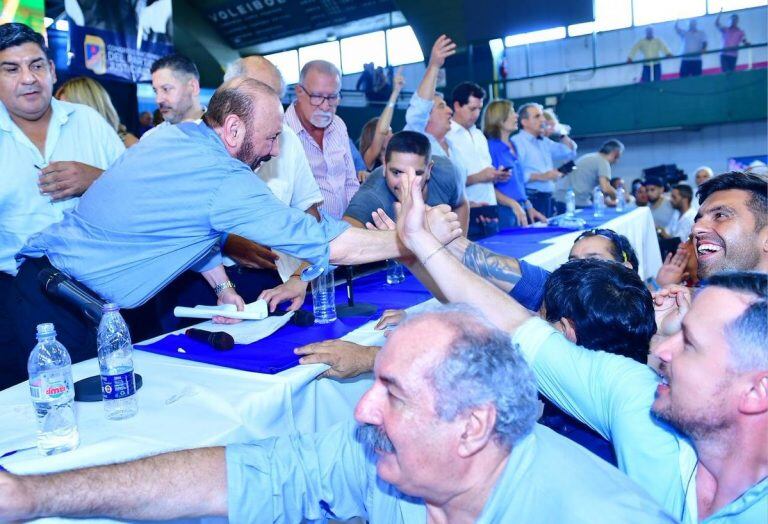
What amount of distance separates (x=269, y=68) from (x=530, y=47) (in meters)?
11.7

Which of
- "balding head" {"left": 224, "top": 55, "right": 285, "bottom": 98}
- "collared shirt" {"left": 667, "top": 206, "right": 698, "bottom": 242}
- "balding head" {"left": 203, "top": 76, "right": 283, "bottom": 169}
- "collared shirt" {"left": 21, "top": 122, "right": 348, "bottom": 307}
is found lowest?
"collared shirt" {"left": 667, "top": 206, "right": 698, "bottom": 242}

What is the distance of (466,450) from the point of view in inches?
36.5

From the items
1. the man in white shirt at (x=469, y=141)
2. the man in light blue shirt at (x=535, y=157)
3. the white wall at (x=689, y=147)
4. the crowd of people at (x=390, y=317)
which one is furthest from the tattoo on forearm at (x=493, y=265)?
the white wall at (x=689, y=147)

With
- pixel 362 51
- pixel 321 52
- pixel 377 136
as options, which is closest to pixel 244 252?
pixel 377 136

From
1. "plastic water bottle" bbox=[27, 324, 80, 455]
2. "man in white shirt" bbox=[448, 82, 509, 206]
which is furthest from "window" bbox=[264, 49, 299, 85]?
"plastic water bottle" bbox=[27, 324, 80, 455]

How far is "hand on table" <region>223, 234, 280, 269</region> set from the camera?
2.42 meters

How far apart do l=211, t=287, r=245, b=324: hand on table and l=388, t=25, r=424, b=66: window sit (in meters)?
11.0

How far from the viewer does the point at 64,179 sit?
80.6 inches

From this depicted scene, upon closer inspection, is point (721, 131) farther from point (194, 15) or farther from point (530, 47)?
point (194, 15)

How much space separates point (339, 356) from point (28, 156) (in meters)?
1.38

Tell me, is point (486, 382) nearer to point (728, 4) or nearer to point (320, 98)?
point (320, 98)

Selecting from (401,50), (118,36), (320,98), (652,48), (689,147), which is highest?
(401,50)

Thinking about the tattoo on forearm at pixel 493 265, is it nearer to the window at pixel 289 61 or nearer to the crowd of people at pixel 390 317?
the crowd of people at pixel 390 317

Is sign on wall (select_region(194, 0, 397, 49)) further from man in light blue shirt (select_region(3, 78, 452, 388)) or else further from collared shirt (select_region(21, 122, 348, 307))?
collared shirt (select_region(21, 122, 348, 307))
